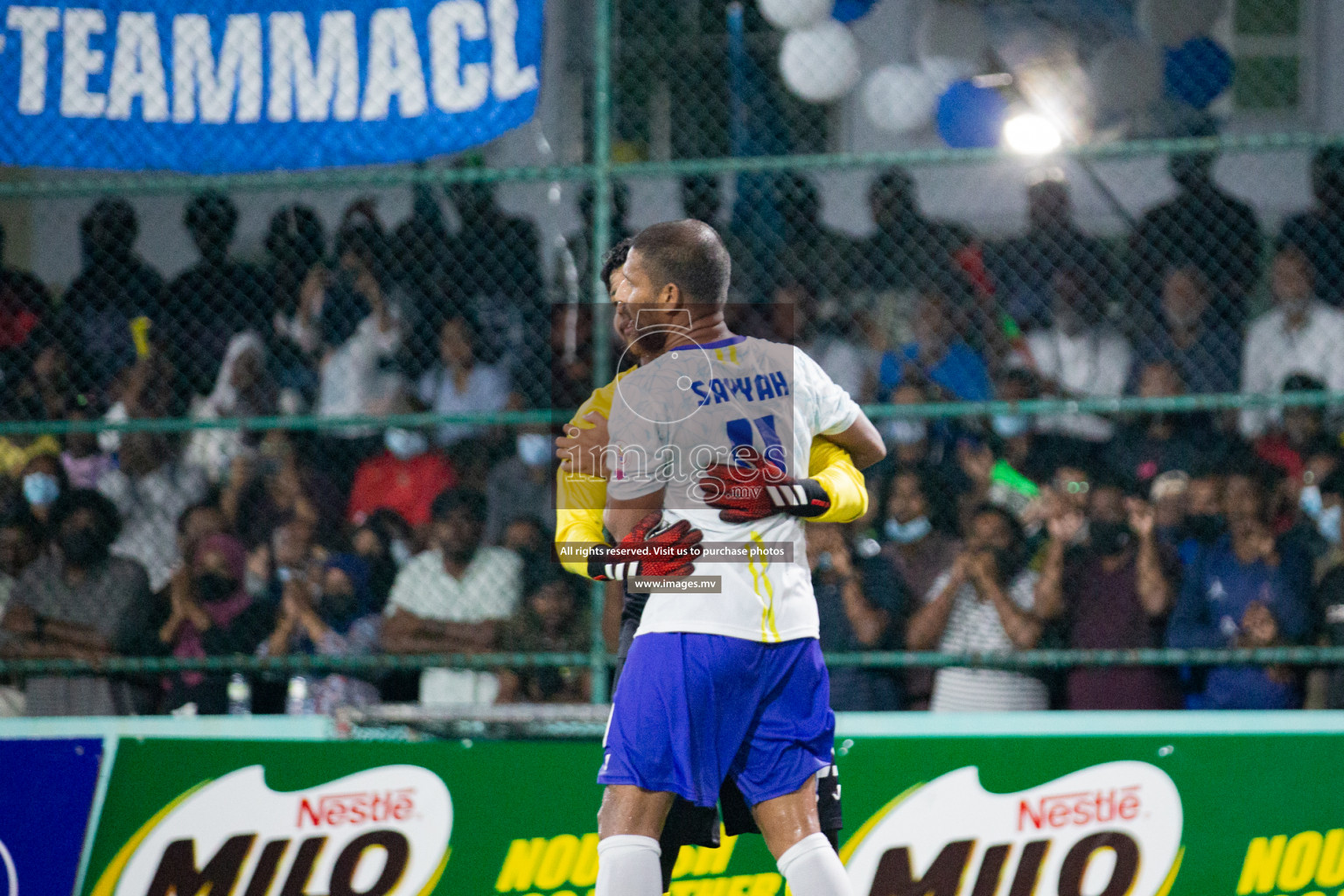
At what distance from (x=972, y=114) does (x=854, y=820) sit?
3.96 metres

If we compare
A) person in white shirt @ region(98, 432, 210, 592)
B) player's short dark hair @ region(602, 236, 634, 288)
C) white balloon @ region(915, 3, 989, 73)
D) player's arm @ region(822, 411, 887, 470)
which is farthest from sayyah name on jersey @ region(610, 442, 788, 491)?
white balloon @ region(915, 3, 989, 73)

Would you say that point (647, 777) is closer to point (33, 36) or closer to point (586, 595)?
point (586, 595)

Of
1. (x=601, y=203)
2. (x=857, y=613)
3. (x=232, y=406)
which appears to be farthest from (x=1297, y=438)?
(x=232, y=406)

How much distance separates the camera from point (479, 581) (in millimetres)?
4867

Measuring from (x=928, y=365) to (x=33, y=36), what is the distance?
128 inches

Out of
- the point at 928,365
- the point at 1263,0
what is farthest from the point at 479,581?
the point at 1263,0

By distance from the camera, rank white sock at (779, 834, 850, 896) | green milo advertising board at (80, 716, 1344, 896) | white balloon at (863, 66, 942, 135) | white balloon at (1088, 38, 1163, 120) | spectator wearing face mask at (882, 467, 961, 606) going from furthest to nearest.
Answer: white balloon at (863, 66, 942, 135)
white balloon at (1088, 38, 1163, 120)
spectator wearing face mask at (882, 467, 961, 606)
green milo advertising board at (80, 716, 1344, 896)
white sock at (779, 834, 850, 896)

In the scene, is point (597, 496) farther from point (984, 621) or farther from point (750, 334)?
point (750, 334)

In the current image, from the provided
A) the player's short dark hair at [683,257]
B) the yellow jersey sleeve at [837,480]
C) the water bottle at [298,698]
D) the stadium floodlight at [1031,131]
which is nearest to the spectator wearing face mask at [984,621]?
the yellow jersey sleeve at [837,480]

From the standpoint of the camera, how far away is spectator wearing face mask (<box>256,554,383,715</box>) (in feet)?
16.2

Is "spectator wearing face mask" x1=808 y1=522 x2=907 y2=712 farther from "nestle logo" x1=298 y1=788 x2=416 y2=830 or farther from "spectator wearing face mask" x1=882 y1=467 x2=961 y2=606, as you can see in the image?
"nestle logo" x1=298 y1=788 x2=416 y2=830

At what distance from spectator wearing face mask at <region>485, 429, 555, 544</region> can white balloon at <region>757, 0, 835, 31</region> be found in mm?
2347

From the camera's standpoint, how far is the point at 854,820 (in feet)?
13.2

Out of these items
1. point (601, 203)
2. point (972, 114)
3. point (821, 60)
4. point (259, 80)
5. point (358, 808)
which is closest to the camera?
point (358, 808)
